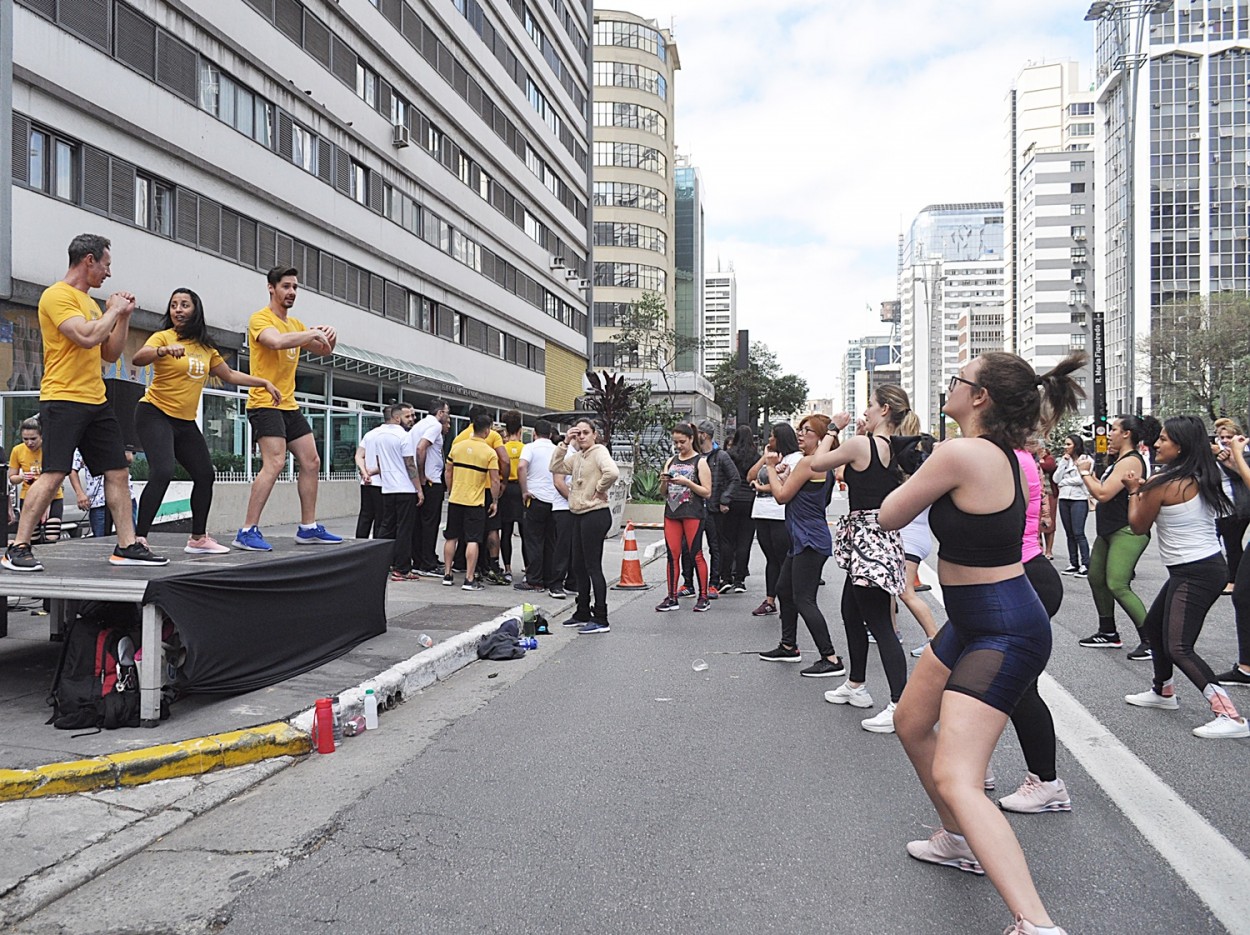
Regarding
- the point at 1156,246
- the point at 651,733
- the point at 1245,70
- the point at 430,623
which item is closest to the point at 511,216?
the point at 430,623

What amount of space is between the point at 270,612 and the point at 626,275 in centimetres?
7459

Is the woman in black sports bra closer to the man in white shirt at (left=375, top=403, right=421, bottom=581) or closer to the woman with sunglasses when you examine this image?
the woman with sunglasses

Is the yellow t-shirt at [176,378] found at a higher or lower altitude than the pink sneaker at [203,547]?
higher

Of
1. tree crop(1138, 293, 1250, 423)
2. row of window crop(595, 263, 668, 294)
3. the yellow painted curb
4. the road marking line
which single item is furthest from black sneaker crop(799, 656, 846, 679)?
row of window crop(595, 263, 668, 294)

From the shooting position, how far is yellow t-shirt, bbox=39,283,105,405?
19.5 feet

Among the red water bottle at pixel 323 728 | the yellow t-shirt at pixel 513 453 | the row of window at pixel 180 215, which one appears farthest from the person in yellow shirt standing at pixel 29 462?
the row of window at pixel 180 215

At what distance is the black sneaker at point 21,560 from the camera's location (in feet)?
19.4

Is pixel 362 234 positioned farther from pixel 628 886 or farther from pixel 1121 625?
pixel 628 886

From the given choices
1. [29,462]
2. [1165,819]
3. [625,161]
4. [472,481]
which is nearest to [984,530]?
[1165,819]

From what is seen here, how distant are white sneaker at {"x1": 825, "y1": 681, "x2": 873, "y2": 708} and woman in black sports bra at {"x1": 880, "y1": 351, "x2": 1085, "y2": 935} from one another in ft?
8.97

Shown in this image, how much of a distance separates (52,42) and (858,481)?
18.0 meters

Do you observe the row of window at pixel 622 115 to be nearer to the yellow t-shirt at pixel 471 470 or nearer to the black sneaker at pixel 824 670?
the yellow t-shirt at pixel 471 470

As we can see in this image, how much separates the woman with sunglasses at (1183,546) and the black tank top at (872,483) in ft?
5.17

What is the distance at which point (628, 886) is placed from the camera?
3.59 metres
